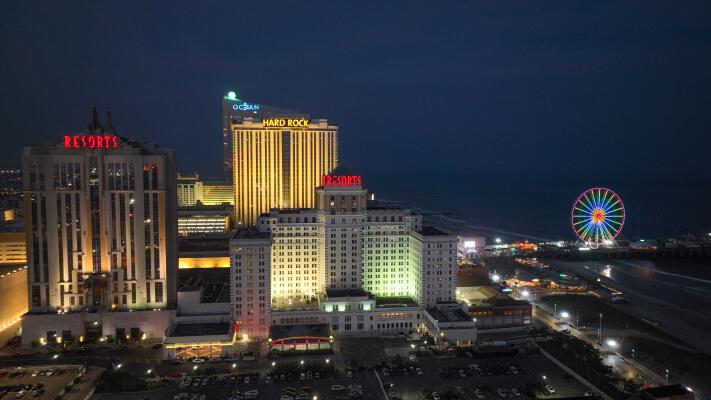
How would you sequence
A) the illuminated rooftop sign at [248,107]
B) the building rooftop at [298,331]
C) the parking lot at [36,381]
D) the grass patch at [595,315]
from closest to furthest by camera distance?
the parking lot at [36,381]
the building rooftop at [298,331]
the grass patch at [595,315]
the illuminated rooftop sign at [248,107]

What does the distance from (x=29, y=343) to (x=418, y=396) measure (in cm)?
5225

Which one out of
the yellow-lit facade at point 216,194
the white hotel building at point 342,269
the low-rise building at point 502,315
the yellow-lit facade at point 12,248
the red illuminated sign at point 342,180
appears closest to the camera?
the white hotel building at point 342,269

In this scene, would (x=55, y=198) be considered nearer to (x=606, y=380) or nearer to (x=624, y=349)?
(x=606, y=380)

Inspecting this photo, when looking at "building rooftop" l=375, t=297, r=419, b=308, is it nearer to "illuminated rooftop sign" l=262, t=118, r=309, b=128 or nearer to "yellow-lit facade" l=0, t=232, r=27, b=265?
"yellow-lit facade" l=0, t=232, r=27, b=265

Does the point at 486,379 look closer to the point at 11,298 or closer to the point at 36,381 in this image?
the point at 36,381

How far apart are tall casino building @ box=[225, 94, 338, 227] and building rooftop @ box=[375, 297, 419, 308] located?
6819 centimetres

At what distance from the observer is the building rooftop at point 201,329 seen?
65.8 metres

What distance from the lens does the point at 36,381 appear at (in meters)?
56.6

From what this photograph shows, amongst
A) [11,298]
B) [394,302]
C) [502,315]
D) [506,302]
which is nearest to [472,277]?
[506,302]

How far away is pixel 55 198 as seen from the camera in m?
72.0

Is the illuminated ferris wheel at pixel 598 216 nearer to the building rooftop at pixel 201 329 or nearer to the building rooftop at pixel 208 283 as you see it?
the building rooftop at pixel 208 283

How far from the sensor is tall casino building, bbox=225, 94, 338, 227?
141 m

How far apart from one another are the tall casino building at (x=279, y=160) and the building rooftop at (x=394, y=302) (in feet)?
224

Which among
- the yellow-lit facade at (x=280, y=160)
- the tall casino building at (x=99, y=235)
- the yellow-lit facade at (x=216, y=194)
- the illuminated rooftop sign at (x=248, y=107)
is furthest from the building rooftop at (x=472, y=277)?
the yellow-lit facade at (x=216, y=194)
